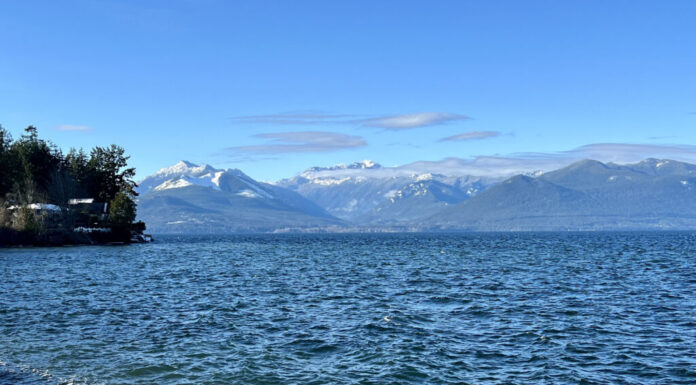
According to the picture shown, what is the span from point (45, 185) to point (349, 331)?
542 ft

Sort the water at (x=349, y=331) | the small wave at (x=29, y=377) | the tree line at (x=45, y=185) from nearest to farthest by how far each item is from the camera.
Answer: the small wave at (x=29, y=377), the water at (x=349, y=331), the tree line at (x=45, y=185)

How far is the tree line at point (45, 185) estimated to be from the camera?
486ft

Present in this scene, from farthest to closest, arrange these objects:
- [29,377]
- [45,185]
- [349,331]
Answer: [45,185] < [349,331] < [29,377]

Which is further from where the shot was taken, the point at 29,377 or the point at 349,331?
the point at 349,331

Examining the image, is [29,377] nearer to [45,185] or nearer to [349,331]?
[349,331]

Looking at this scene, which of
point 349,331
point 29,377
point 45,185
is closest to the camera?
point 29,377

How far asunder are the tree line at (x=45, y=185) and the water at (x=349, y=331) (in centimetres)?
8717

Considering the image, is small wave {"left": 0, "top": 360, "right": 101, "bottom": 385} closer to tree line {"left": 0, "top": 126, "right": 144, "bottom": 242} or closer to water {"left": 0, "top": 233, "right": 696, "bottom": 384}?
water {"left": 0, "top": 233, "right": 696, "bottom": 384}

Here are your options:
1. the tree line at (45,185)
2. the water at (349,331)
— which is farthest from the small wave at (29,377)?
the tree line at (45,185)

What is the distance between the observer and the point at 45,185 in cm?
17875

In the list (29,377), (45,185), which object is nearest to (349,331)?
(29,377)

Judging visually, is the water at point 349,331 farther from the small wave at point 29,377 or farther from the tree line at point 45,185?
the tree line at point 45,185

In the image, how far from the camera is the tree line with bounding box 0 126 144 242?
148000mm

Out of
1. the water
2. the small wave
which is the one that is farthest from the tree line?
the small wave
